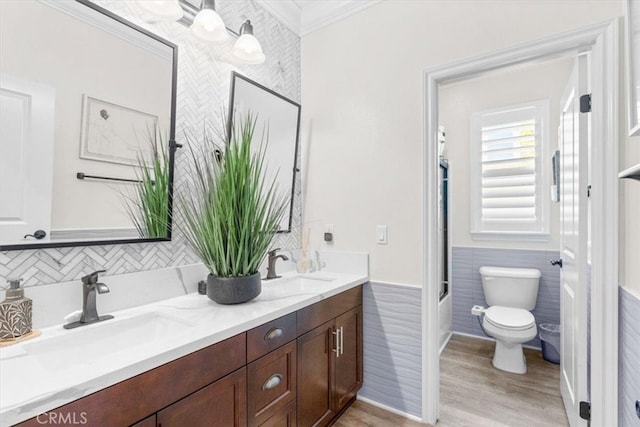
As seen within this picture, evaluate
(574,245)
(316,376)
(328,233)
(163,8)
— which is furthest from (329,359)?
(163,8)

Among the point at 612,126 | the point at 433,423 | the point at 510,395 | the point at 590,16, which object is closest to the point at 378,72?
the point at 590,16

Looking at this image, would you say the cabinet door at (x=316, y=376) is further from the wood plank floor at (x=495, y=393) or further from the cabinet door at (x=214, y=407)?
the wood plank floor at (x=495, y=393)

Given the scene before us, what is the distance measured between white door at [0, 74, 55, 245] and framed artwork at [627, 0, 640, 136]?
74.6 inches

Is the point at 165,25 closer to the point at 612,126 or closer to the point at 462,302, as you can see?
the point at 612,126

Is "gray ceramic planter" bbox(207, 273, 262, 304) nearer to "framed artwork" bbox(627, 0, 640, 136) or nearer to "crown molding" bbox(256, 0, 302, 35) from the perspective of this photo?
"framed artwork" bbox(627, 0, 640, 136)

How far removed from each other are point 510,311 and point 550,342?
1.32 feet

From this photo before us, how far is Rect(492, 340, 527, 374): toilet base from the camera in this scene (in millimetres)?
2388

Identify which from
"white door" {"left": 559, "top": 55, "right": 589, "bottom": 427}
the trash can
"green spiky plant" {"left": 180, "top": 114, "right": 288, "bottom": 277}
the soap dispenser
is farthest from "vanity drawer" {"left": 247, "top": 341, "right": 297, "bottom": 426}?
the trash can

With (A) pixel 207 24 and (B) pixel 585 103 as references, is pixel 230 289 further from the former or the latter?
(B) pixel 585 103

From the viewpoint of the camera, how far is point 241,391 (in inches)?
44.7

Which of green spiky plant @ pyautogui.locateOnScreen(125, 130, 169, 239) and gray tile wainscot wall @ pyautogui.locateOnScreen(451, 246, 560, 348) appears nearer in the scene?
green spiky plant @ pyautogui.locateOnScreen(125, 130, 169, 239)

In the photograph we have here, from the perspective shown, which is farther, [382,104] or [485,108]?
[485,108]

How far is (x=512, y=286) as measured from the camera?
8.91 ft

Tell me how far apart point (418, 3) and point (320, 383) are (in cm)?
225
